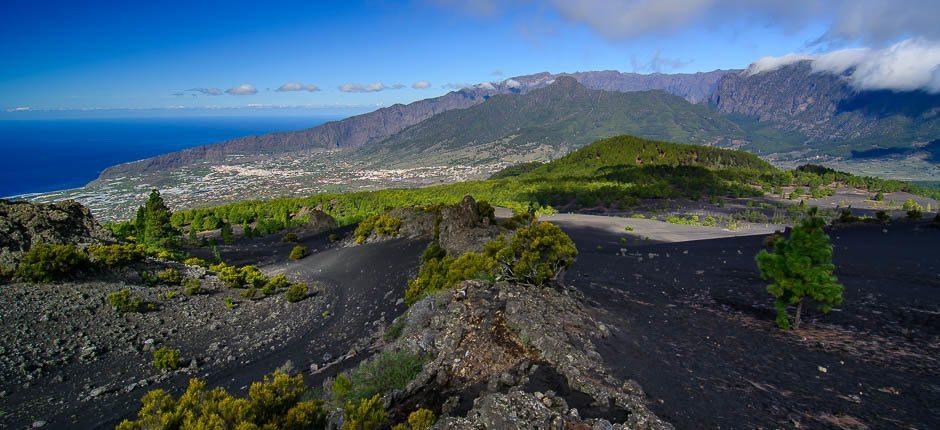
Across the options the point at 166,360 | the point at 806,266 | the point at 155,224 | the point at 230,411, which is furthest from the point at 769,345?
the point at 155,224

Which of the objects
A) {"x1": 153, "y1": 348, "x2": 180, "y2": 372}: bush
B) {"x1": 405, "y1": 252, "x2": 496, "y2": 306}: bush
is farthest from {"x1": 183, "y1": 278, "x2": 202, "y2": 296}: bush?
{"x1": 405, "y1": 252, "x2": 496, "y2": 306}: bush

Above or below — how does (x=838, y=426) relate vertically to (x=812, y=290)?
below

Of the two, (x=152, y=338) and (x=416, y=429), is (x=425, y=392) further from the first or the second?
(x=152, y=338)

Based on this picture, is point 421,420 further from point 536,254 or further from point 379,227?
point 379,227

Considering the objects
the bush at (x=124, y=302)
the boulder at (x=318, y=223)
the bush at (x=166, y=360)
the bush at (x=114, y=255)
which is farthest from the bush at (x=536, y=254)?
the boulder at (x=318, y=223)

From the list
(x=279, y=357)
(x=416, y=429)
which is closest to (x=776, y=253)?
(x=416, y=429)

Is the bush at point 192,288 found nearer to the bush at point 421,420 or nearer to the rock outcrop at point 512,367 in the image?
the rock outcrop at point 512,367
